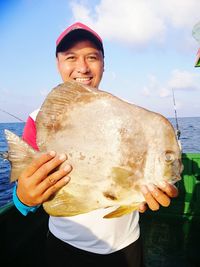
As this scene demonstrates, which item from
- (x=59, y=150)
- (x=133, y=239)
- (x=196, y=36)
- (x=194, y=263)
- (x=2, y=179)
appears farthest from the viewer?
(x=2, y=179)

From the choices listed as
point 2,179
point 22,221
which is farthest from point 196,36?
point 2,179

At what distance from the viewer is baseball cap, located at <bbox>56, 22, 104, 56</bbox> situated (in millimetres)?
2787

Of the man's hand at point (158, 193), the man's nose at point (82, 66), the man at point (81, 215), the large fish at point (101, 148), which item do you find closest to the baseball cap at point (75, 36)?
the man at point (81, 215)

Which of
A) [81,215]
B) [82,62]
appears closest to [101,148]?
[81,215]

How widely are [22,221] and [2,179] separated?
41.4ft

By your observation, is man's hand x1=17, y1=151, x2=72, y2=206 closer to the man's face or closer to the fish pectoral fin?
the fish pectoral fin

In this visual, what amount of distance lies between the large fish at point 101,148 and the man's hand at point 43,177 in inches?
2.3

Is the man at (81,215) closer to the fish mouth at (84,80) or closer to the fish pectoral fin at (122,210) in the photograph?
the fish mouth at (84,80)

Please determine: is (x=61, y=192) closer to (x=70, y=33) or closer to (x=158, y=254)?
(x=70, y=33)

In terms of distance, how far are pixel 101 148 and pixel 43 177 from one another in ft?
1.63

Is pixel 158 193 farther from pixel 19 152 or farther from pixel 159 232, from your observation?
pixel 159 232

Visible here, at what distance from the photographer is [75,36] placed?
280 centimetres

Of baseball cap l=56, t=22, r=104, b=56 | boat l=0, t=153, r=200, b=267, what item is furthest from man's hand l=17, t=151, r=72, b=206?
boat l=0, t=153, r=200, b=267

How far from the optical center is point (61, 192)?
2.04 meters
